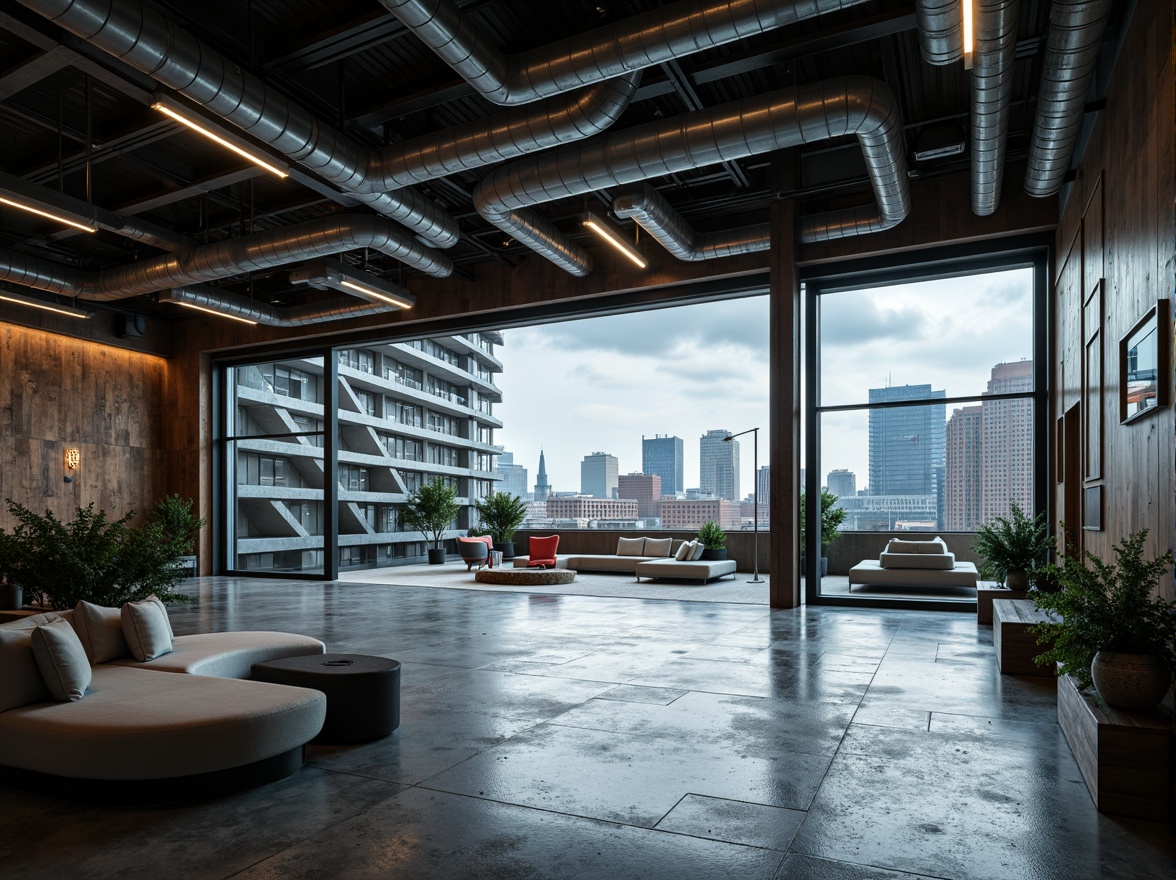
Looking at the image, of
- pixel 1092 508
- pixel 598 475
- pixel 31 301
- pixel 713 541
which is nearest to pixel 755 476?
pixel 713 541

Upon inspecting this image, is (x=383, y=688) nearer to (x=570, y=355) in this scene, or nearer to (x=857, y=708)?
(x=857, y=708)

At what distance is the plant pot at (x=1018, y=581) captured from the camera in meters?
7.84

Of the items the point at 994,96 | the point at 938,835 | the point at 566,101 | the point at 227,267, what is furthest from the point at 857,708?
the point at 227,267

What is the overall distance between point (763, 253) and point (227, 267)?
673cm

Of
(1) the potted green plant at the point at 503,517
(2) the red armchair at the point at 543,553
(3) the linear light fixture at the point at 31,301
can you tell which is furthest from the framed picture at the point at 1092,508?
(1) the potted green plant at the point at 503,517

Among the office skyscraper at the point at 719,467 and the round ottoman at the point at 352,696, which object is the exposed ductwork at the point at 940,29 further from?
the office skyscraper at the point at 719,467

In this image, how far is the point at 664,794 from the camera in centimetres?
342

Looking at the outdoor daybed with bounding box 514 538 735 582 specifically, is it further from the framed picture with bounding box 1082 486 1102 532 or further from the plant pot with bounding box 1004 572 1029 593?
the framed picture with bounding box 1082 486 1102 532

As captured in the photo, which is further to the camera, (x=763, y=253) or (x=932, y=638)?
(x=763, y=253)

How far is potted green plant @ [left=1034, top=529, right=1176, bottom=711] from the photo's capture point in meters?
3.35

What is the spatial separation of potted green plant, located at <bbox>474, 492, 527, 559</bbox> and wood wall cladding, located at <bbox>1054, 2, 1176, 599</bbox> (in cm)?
1311

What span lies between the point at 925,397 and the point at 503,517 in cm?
1089

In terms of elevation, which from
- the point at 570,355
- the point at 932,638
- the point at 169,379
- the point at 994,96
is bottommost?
the point at 932,638

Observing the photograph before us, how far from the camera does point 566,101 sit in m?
6.24
